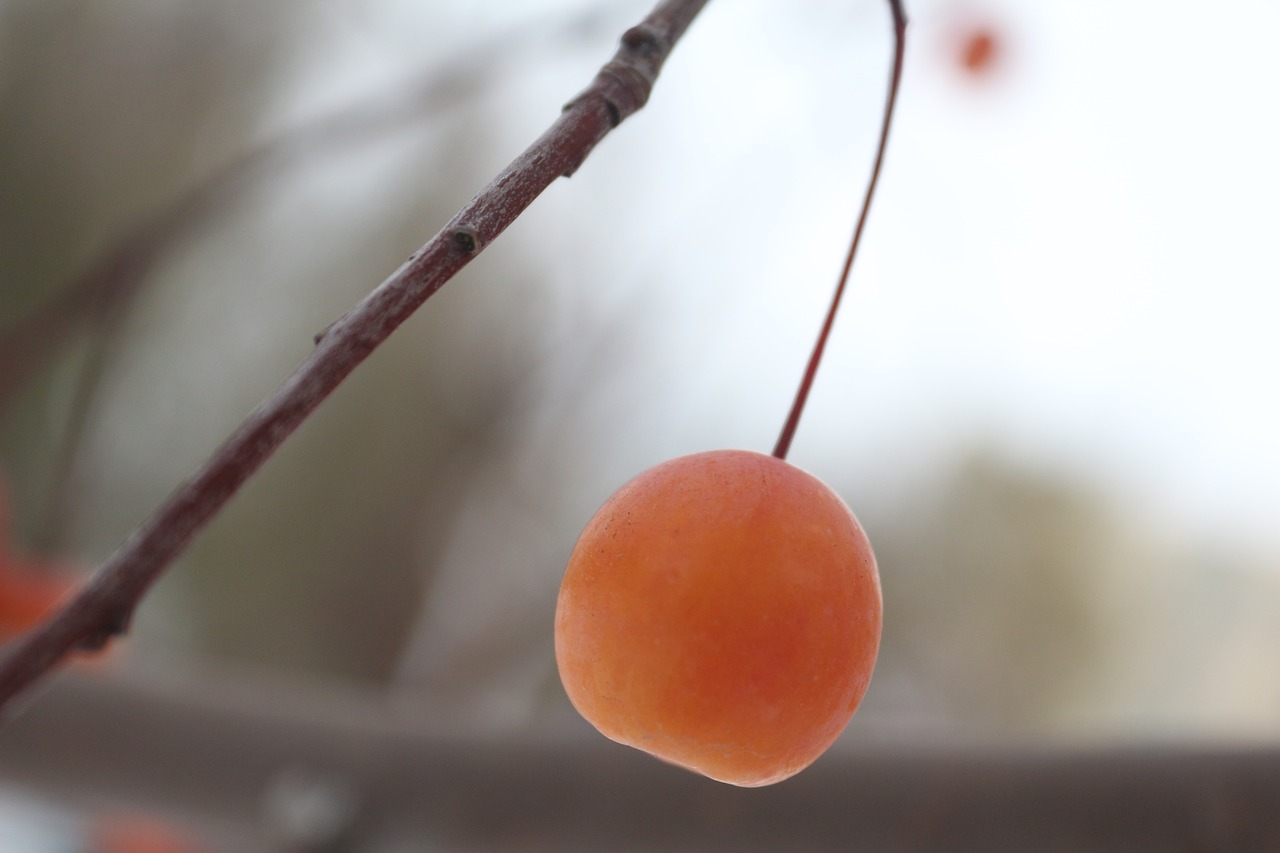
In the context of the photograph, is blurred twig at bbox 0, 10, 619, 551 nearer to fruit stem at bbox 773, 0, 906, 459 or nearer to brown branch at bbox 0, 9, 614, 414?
brown branch at bbox 0, 9, 614, 414

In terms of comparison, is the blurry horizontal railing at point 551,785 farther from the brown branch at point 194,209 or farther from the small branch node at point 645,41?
the small branch node at point 645,41

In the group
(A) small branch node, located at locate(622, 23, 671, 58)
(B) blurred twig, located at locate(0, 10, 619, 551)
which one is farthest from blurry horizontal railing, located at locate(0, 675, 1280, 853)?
(A) small branch node, located at locate(622, 23, 671, 58)

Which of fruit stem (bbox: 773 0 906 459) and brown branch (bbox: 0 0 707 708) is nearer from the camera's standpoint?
brown branch (bbox: 0 0 707 708)

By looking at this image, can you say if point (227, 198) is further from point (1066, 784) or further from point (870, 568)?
point (1066, 784)

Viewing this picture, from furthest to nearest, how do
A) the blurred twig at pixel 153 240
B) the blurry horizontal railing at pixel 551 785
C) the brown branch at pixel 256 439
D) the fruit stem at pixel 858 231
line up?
the blurry horizontal railing at pixel 551 785 < the blurred twig at pixel 153 240 < the fruit stem at pixel 858 231 < the brown branch at pixel 256 439

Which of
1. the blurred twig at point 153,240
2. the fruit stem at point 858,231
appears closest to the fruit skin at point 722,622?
the fruit stem at point 858,231

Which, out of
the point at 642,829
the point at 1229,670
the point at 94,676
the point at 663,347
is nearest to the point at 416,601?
the point at 663,347
